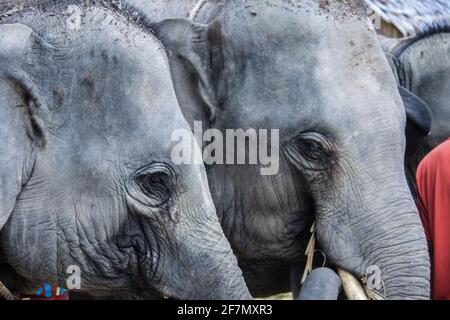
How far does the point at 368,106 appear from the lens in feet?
10.9

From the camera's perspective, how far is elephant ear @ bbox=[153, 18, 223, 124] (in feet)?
11.4

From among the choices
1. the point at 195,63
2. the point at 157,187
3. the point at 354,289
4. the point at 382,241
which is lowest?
the point at 354,289

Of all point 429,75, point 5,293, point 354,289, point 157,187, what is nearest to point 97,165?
point 157,187

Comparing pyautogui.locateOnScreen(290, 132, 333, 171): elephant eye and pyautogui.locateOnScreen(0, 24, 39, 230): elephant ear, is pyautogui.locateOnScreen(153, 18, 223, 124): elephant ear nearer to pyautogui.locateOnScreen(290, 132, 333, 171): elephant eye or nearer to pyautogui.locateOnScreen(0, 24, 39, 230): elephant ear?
pyautogui.locateOnScreen(290, 132, 333, 171): elephant eye

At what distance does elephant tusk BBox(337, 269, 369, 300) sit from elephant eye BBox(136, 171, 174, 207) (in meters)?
0.67

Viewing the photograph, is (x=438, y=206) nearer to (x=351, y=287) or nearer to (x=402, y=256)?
(x=402, y=256)

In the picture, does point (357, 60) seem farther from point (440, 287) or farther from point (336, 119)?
point (440, 287)

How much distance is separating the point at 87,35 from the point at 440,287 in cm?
133

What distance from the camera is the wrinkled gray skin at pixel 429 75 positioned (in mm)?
4258

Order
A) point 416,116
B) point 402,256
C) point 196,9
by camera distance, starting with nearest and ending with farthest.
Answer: point 402,256
point 196,9
point 416,116

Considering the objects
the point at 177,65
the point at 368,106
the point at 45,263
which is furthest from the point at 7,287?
the point at 368,106

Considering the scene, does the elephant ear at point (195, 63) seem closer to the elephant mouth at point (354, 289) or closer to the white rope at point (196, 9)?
the white rope at point (196, 9)

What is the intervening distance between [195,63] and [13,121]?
0.86 meters

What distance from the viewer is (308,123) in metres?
3.38
